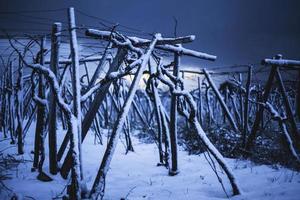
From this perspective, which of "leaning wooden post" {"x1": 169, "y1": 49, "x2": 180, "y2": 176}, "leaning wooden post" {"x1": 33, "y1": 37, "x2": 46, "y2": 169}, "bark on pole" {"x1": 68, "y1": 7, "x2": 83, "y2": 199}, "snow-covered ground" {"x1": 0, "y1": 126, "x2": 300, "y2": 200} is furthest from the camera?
"leaning wooden post" {"x1": 169, "y1": 49, "x2": 180, "y2": 176}

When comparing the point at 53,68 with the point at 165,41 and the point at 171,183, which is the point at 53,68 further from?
the point at 171,183

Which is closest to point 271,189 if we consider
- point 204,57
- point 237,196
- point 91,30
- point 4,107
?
point 237,196

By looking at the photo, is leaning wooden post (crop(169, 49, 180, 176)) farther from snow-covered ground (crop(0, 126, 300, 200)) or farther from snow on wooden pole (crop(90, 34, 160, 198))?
snow on wooden pole (crop(90, 34, 160, 198))

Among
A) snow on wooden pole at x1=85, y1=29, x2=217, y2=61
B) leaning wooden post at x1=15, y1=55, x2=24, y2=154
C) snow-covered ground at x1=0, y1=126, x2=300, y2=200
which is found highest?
snow on wooden pole at x1=85, y1=29, x2=217, y2=61

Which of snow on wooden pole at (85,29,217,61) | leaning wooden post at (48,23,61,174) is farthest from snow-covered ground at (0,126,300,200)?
snow on wooden pole at (85,29,217,61)

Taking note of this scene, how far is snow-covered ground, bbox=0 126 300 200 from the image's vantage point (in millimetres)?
3166

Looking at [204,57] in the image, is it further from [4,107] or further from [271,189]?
[4,107]

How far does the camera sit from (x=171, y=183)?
12.8ft

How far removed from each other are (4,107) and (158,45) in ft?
20.3

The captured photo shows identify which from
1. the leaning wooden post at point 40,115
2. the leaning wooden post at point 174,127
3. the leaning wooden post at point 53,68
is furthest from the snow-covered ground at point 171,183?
the leaning wooden post at point 53,68

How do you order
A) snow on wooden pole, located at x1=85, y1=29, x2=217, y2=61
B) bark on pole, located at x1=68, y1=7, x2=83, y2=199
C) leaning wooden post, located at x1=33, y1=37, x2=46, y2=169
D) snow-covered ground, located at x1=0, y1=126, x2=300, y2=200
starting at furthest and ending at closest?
1. leaning wooden post, located at x1=33, y1=37, x2=46, y2=169
2. snow on wooden pole, located at x1=85, y1=29, x2=217, y2=61
3. snow-covered ground, located at x1=0, y1=126, x2=300, y2=200
4. bark on pole, located at x1=68, y1=7, x2=83, y2=199

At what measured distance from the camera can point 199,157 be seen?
19.5 ft

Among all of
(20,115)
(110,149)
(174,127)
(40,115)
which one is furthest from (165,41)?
(20,115)

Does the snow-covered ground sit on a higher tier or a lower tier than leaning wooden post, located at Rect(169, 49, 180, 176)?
lower
